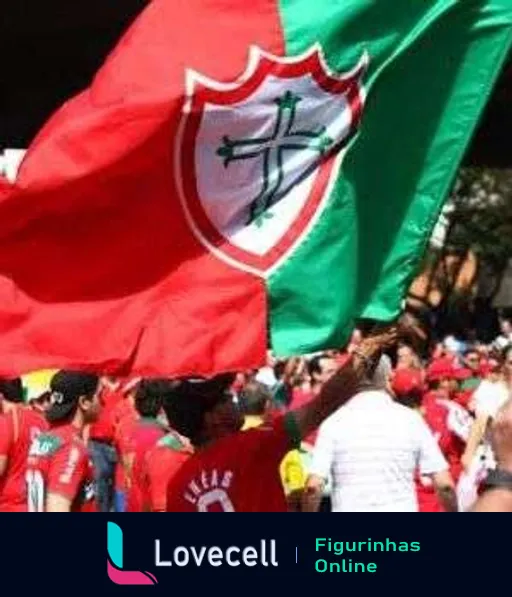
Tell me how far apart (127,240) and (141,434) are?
3327 millimetres

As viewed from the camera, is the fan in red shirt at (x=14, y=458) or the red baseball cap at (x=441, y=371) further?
the red baseball cap at (x=441, y=371)

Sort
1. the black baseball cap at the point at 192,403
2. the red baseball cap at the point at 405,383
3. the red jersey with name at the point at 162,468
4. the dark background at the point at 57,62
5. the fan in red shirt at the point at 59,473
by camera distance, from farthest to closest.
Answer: the red baseball cap at the point at 405,383 → the dark background at the point at 57,62 → the fan in red shirt at the point at 59,473 → the red jersey with name at the point at 162,468 → the black baseball cap at the point at 192,403

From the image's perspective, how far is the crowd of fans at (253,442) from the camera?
6.71m

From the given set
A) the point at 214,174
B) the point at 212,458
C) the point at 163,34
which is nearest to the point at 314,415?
the point at 212,458

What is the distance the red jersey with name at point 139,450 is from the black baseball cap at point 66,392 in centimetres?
38

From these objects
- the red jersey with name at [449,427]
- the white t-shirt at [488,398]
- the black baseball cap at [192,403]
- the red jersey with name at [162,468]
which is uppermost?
the black baseball cap at [192,403]

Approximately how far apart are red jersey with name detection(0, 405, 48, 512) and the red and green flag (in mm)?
3189

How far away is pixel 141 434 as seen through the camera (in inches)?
391

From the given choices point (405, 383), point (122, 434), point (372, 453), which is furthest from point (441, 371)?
point (372, 453)

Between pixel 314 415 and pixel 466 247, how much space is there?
41.9 meters

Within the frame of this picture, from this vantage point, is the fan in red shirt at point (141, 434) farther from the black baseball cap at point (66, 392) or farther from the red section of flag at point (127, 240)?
the red section of flag at point (127, 240)

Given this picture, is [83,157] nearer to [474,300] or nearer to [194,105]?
[194,105]
